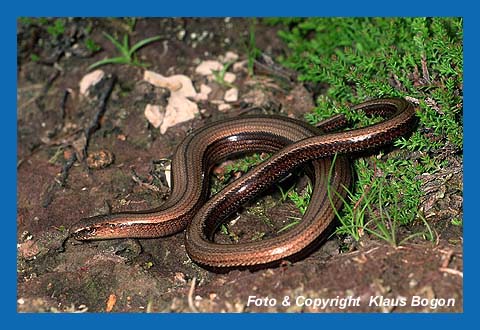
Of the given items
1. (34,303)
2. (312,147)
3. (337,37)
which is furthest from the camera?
(337,37)

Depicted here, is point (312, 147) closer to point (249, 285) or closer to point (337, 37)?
point (249, 285)

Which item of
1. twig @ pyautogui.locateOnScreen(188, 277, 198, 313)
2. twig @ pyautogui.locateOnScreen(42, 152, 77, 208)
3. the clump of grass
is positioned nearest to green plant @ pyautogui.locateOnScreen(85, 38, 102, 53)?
twig @ pyautogui.locateOnScreen(42, 152, 77, 208)

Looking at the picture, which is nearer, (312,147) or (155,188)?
(312,147)

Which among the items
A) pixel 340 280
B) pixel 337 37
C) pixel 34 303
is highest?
pixel 337 37

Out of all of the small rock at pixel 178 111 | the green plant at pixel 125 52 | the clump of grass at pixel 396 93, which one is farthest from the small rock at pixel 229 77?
the green plant at pixel 125 52

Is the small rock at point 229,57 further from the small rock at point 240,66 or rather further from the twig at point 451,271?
the twig at point 451,271

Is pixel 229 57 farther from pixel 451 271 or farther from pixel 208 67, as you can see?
pixel 451 271

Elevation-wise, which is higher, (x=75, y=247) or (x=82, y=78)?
(x=82, y=78)

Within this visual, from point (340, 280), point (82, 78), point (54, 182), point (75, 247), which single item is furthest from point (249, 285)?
point (82, 78)
